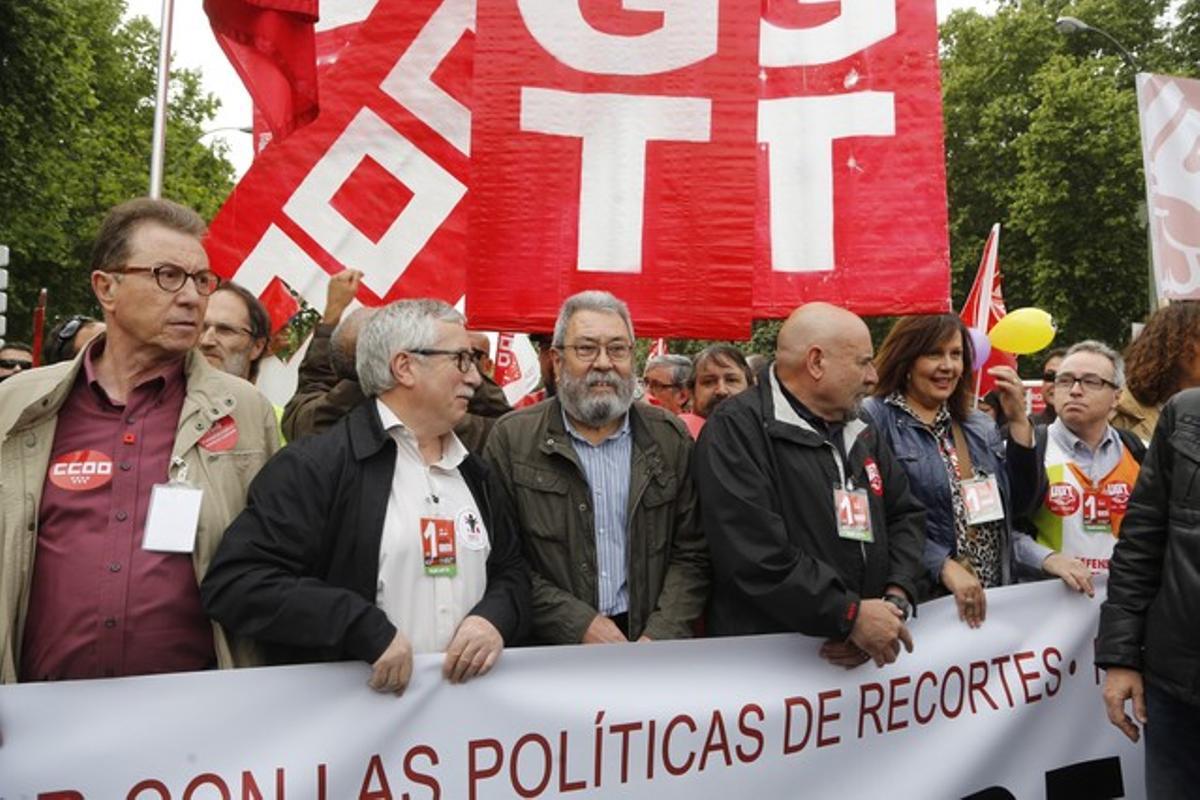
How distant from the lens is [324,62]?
15.4 feet

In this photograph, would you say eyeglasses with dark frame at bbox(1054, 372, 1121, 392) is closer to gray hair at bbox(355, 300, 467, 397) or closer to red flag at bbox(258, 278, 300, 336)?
gray hair at bbox(355, 300, 467, 397)

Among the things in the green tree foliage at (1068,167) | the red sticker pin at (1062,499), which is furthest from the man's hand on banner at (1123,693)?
the green tree foliage at (1068,167)

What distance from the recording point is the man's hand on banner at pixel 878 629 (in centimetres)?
314

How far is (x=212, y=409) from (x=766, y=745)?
1.71 meters

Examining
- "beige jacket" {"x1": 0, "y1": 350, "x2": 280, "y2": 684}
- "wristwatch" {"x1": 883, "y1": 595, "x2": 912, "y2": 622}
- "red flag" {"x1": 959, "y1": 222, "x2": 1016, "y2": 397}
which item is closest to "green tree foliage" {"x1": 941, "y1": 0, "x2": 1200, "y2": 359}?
"red flag" {"x1": 959, "y1": 222, "x2": 1016, "y2": 397}

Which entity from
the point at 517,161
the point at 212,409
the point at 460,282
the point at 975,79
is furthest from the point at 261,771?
the point at 975,79

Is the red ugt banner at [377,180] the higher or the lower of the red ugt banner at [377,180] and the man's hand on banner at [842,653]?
the higher

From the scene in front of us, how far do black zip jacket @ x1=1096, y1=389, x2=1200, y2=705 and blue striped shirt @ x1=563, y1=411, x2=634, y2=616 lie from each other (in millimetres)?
1273

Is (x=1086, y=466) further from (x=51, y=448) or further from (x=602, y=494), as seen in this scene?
(x=51, y=448)

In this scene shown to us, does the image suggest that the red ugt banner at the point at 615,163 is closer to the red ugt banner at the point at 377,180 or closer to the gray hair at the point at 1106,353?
the red ugt banner at the point at 377,180

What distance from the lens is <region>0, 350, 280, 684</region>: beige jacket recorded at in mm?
2510

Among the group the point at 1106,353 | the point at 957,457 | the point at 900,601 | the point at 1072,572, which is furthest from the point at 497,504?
the point at 1106,353

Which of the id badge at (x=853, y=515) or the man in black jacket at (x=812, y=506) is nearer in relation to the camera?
the man in black jacket at (x=812, y=506)

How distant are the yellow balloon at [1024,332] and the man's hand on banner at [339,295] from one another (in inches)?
163
